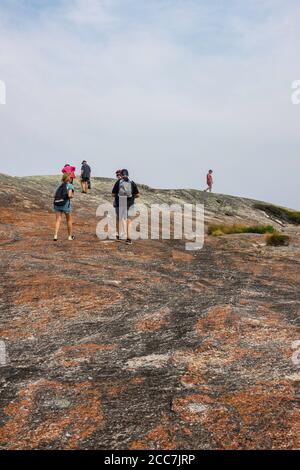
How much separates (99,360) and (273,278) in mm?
7958

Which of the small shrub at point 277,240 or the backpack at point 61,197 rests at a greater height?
the backpack at point 61,197

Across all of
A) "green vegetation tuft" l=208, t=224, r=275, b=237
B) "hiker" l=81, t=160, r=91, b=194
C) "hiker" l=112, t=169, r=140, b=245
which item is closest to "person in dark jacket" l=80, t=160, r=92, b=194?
"hiker" l=81, t=160, r=91, b=194

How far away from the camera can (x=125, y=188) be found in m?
16.8

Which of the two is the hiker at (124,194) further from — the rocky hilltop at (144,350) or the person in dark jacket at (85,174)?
the person in dark jacket at (85,174)

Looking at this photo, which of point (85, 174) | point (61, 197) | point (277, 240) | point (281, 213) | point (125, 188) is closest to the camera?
point (61, 197)

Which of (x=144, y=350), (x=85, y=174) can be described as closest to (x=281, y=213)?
(x=85, y=174)

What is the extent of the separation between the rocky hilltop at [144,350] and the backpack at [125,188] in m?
2.22

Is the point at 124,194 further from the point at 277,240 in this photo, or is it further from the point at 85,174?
the point at 85,174

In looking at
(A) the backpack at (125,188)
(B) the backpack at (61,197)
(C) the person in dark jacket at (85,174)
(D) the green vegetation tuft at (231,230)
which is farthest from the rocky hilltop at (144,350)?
(C) the person in dark jacket at (85,174)

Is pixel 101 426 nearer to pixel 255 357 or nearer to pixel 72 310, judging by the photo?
pixel 255 357

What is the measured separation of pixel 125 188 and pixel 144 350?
10038mm

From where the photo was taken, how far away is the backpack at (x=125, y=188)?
16.8 metres

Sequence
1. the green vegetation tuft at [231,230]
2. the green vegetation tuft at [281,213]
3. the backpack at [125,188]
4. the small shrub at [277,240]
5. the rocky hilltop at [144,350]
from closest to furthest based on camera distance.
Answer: the rocky hilltop at [144,350], the backpack at [125,188], the small shrub at [277,240], the green vegetation tuft at [231,230], the green vegetation tuft at [281,213]
